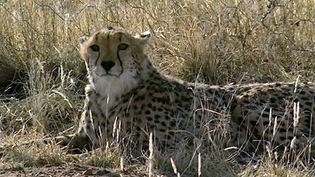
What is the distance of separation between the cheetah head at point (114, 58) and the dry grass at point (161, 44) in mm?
550

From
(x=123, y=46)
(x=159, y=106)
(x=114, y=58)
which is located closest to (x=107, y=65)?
(x=114, y=58)

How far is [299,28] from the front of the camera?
5664mm

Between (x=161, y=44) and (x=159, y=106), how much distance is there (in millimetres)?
1350

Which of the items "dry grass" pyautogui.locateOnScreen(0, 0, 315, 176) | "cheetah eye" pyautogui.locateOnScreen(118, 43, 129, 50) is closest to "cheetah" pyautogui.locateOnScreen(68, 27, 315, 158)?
"cheetah eye" pyautogui.locateOnScreen(118, 43, 129, 50)

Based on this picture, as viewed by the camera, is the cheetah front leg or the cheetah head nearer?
the cheetah head

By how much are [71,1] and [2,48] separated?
85 centimetres

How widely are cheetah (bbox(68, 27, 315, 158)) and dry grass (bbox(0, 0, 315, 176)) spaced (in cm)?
48

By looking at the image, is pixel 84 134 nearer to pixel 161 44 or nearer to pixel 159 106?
pixel 159 106

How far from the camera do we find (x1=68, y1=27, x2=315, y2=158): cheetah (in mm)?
4211

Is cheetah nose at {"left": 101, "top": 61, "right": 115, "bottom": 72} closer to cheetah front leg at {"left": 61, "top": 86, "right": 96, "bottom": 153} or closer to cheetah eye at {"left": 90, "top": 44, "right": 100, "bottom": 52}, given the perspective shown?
cheetah eye at {"left": 90, "top": 44, "right": 100, "bottom": 52}

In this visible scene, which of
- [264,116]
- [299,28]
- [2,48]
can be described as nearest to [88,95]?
[264,116]

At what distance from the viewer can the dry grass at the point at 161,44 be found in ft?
16.4

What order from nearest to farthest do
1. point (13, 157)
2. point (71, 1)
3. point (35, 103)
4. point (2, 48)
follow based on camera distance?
point (13, 157), point (35, 103), point (2, 48), point (71, 1)

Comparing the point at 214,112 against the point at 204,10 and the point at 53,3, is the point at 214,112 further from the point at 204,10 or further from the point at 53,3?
the point at 53,3
